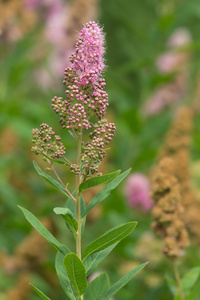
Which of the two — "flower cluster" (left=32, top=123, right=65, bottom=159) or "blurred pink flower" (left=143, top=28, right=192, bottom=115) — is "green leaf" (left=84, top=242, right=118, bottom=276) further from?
"blurred pink flower" (left=143, top=28, right=192, bottom=115)

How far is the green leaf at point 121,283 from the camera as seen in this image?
4.00 ft

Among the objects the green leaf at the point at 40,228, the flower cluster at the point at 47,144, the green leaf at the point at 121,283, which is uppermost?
the flower cluster at the point at 47,144

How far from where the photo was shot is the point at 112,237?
123 cm

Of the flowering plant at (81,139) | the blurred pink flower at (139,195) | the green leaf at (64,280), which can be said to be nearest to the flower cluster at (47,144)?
the flowering plant at (81,139)

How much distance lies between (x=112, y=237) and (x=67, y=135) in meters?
2.66

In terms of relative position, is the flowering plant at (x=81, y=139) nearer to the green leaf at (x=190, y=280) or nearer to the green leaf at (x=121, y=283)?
the green leaf at (x=121, y=283)

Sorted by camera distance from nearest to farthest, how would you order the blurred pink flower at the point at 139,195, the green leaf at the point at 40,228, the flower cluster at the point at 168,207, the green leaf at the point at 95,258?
the green leaf at the point at 40,228, the green leaf at the point at 95,258, the flower cluster at the point at 168,207, the blurred pink flower at the point at 139,195

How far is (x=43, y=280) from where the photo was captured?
9.27ft

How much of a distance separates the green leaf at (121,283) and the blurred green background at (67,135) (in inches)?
47.2

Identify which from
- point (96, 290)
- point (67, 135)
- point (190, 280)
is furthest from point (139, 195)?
point (96, 290)

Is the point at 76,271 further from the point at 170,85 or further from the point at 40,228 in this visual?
the point at 170,85

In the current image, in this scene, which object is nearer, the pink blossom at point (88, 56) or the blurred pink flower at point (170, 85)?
the pink blossom at point (88, 56)

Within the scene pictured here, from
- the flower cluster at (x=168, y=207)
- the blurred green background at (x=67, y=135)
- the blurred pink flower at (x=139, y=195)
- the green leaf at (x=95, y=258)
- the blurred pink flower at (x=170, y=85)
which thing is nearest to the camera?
the green leaf at (x=95, y=258)

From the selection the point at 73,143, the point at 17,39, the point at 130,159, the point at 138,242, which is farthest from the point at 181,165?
the point at 17,39
